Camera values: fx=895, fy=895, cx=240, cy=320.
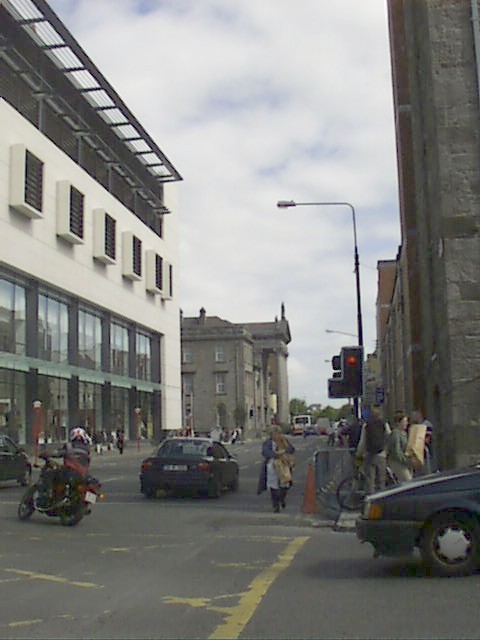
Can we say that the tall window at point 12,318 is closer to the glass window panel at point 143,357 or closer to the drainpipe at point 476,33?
the glass window panel at point 143,357

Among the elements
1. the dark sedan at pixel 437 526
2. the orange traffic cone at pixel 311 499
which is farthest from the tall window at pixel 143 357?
the dark sedan at pixel 437 526

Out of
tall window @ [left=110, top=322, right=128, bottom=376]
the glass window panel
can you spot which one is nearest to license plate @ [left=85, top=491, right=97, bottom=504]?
tall window @ [left=110, top=322, right=128, bottom=376]

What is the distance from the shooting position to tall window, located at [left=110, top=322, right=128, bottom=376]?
183 feet

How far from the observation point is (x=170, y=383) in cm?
6800

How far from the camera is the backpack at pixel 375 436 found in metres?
16.5

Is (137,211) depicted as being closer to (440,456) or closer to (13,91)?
(13,91)

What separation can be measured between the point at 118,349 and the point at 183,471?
37861mm

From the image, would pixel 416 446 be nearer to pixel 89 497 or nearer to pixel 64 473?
Answer: pixel 89 497

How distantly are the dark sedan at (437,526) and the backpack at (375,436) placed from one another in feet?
24.0

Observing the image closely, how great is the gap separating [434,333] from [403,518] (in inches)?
632

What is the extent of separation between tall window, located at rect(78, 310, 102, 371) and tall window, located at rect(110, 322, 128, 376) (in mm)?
2313

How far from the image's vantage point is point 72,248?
157 ft

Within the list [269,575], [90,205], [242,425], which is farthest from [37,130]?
[242,425]

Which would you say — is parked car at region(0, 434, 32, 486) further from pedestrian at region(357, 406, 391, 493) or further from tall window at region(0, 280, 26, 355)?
tall window at region(0, 280, 26, 355)
